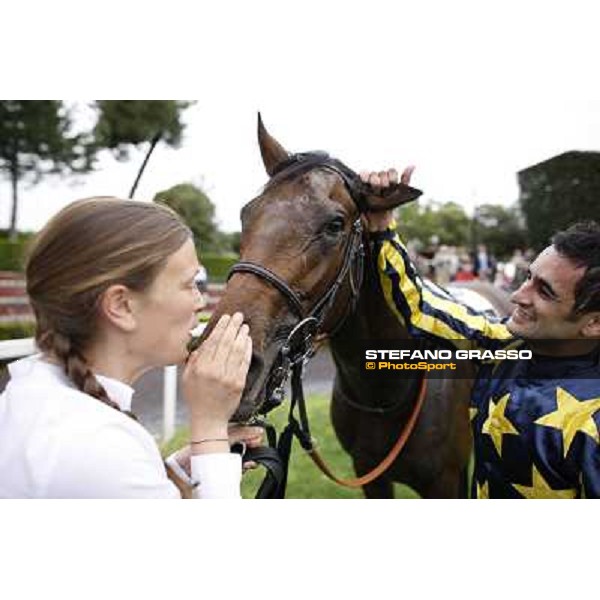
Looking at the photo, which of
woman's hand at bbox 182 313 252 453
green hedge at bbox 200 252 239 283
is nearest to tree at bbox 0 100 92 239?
green hedge at bbox 200 252 239 283

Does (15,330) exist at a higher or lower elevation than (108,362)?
lower

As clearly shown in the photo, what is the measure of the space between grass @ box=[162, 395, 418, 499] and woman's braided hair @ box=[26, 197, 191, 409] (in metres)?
1.09

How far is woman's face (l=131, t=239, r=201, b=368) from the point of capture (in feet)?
3.62

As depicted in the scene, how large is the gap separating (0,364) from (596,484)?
163cm

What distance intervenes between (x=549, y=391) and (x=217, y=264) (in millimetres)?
974

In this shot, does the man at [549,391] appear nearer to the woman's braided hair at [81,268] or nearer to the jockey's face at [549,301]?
the jockey's face at [549,301]

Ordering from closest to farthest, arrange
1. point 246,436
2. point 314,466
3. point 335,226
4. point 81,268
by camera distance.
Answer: point 81,268, point 246,436, point 335,226, point 314,466

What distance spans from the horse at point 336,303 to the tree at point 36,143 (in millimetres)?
579

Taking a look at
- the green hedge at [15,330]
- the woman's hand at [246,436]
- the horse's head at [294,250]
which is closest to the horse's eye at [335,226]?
the horse's head at [294,250]

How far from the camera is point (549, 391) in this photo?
1.61 metres

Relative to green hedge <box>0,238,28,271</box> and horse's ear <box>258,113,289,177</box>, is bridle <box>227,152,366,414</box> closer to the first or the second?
horse's ear <box>258,113,289,177</box>

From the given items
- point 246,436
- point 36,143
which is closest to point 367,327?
point 246,436

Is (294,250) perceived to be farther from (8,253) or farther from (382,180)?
(8,253)
